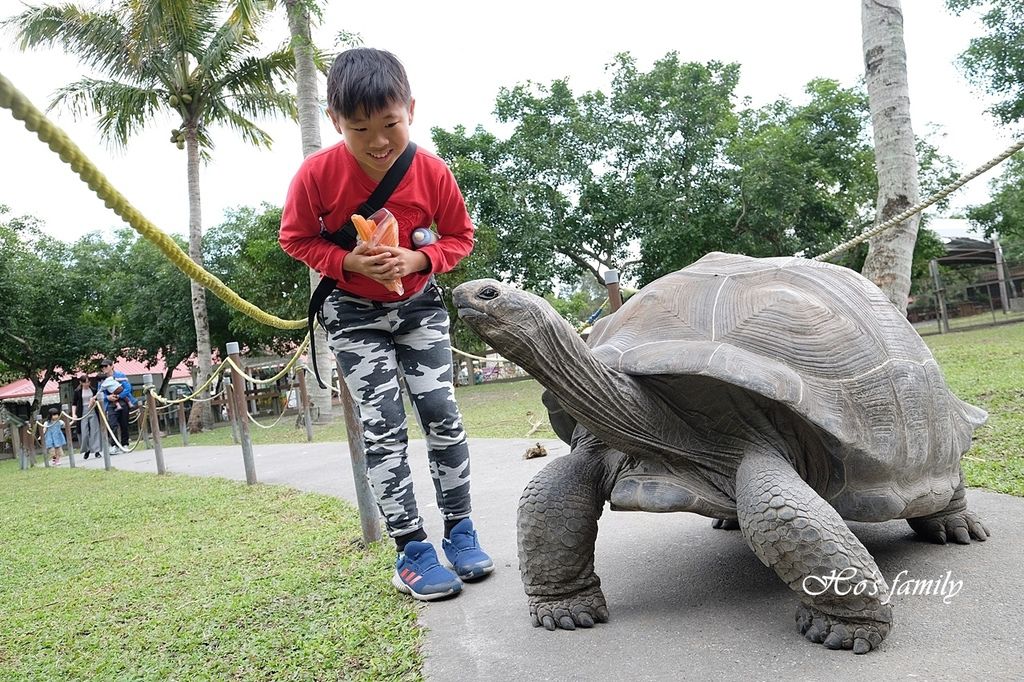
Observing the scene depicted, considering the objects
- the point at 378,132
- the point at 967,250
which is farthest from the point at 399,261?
the point at 967,250

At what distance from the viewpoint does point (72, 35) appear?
14.9 metres

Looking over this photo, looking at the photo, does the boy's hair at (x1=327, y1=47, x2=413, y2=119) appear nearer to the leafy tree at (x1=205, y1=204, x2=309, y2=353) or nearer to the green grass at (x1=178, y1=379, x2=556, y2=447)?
the green grass at (x1=178, y1=379, x2=556, y2=447)

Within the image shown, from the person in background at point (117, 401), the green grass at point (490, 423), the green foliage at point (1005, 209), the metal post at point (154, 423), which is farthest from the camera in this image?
the green foliage at point (1005, 209)

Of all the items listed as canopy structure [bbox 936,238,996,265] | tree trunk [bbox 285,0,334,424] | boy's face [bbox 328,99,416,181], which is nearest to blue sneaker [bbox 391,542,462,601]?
boy's face [bbox 328,99,416,181]

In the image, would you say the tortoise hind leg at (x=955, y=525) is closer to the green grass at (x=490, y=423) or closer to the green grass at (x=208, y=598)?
the green grass at (x=208, y=598)

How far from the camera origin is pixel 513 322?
6.06ft

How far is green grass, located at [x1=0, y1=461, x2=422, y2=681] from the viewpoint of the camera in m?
2.11

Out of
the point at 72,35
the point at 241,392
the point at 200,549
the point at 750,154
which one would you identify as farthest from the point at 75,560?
the point at 750,154

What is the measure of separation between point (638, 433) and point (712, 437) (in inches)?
8.6

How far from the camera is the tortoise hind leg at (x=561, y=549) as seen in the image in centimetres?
203

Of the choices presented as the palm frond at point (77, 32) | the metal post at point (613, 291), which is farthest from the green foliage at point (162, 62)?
the metal post at point (613, 291)

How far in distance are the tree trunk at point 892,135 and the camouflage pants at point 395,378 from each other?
380 cm

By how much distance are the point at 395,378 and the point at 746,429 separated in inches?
44.9

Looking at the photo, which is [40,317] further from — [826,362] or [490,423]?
[826,362]
